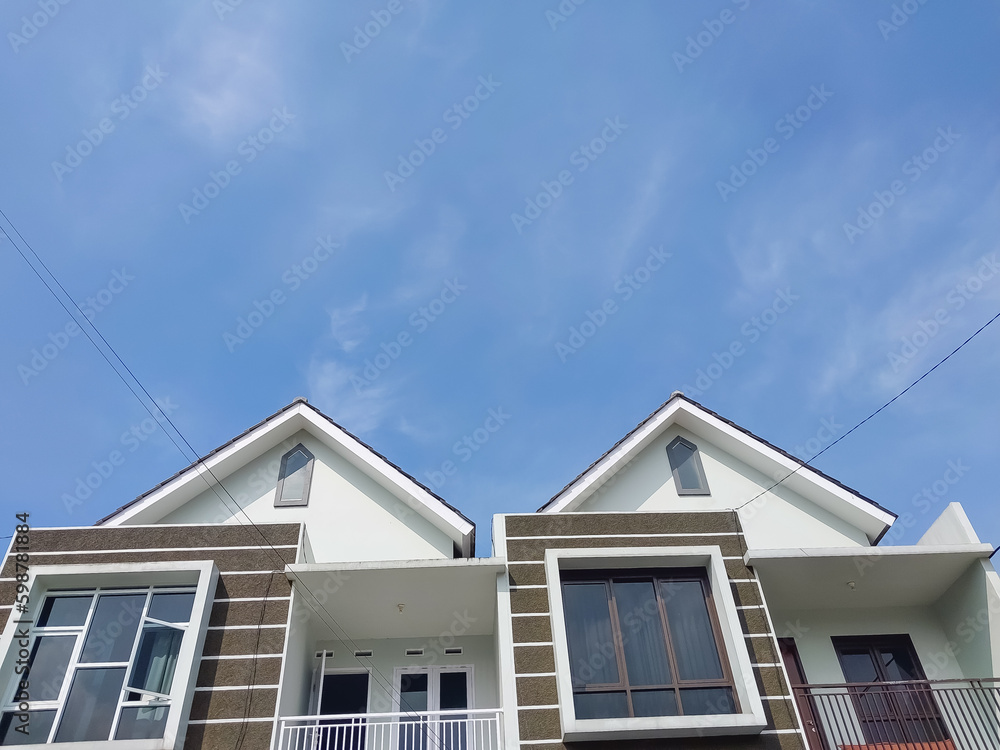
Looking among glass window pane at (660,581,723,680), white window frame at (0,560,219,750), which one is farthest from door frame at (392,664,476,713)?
glass window pane at (660,581,723,680)

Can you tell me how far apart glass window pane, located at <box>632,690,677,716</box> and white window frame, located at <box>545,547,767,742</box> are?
13.9 inches

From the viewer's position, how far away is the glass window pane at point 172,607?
9.67 metres

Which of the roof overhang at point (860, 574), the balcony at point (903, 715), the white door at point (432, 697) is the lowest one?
the balcony at point (903, 715)

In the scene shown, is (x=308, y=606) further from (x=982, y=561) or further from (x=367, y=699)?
(x=982, y=561)

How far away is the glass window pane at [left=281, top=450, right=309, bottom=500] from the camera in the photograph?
12203 millimetres

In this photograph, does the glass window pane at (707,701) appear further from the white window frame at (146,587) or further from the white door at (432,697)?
the white window frame at (146,587)

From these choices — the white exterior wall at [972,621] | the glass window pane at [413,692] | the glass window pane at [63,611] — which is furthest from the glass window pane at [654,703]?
the glass window pane at [63,611]

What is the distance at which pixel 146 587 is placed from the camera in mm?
9898

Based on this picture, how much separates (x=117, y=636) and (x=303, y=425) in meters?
4.37

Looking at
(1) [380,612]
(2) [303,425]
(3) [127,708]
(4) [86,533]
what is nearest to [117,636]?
(3) [127,708]

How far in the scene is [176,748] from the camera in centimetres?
850

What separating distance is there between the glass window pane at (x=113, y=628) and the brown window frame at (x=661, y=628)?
18.5 ft

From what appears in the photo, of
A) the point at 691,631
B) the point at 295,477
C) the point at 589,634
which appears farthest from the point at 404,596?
the point at 691,631

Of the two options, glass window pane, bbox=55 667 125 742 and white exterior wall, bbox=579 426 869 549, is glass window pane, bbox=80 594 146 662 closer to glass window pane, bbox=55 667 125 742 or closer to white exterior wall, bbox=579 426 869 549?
glass window pane, bbox=55 667 125 742
